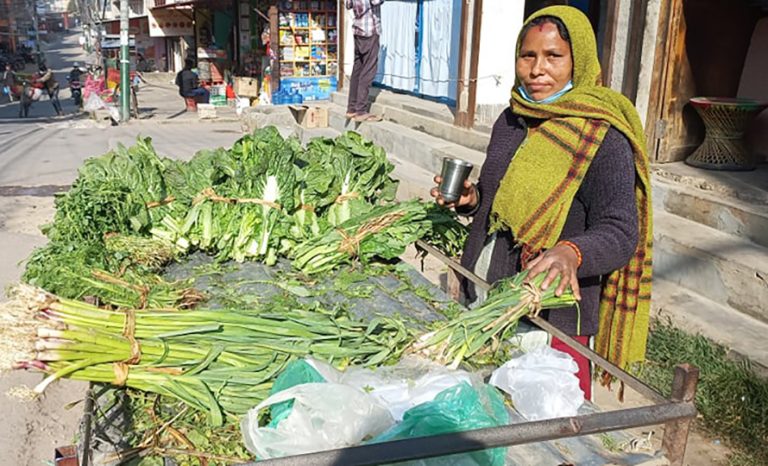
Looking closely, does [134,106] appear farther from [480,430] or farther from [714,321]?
[480,430]

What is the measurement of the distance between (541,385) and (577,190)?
2.21 feet

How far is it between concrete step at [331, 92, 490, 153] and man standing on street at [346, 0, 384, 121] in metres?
0.34

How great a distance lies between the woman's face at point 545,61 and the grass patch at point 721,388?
2205 millimetres

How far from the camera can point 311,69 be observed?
1788 centimetres

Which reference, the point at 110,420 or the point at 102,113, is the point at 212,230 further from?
the point at 102,113

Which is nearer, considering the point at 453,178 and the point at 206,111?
the point at 453,178

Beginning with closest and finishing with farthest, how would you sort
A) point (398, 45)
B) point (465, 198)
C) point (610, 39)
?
point (465, 198) → point (610, 39) → point (398, 45)

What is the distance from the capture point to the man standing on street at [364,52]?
32.6 ft

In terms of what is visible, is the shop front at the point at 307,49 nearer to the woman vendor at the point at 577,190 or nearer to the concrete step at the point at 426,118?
the concrete step at the point at 426,118

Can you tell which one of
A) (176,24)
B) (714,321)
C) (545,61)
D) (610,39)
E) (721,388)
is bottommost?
(721,388)

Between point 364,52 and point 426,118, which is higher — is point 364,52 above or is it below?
above

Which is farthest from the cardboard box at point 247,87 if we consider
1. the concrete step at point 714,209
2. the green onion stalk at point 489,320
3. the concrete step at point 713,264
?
the green onion stalk at point 489,320

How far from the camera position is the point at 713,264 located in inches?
183

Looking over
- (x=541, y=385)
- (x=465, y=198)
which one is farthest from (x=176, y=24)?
(x=541, y=385)
